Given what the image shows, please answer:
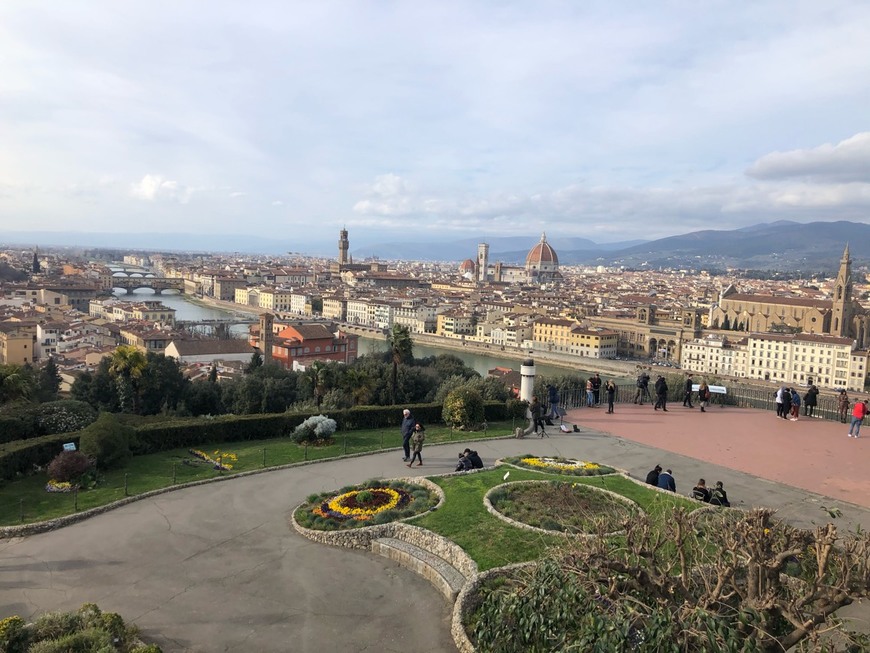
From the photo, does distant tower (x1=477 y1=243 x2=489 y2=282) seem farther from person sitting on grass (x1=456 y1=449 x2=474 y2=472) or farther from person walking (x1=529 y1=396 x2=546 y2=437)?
person sitting on grass (x1=456 y1=449 x2=474 y2=472)

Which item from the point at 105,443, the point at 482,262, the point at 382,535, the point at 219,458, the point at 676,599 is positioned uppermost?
the point at 482,262

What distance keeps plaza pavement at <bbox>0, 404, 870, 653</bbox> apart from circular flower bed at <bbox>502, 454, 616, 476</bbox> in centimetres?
40

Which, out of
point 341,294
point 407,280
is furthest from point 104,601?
point 407,280

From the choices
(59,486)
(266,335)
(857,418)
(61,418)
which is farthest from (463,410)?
(266,335)

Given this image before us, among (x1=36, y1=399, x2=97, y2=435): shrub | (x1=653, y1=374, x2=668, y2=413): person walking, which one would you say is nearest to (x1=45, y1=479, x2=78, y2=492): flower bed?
(x1=36, y1=399, x2=97, y2=435): shrub

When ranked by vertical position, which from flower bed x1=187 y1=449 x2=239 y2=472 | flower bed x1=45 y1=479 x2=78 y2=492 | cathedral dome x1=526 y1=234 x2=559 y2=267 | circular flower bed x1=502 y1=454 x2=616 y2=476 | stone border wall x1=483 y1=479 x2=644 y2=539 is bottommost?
flower bed x1=187 y1=449 x2=239 y2=472

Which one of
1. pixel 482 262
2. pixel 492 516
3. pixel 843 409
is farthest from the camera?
pixel 482 262

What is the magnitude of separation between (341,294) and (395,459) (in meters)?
67.2

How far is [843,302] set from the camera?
52406 millimetres

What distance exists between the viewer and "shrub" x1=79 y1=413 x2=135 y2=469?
768 cm

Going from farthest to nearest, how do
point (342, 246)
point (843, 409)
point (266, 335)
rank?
point (342, 246) → point (266, 335) → point (843, 409)

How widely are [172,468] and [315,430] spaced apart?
197 cm

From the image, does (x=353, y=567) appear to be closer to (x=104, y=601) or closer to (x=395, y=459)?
(x=104, y=601)

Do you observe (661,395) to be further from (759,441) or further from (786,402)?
(759,441)
